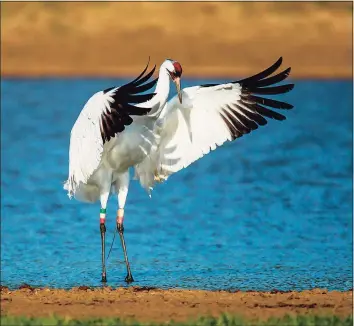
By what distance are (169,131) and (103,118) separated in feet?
4.87

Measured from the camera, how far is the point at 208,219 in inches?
666

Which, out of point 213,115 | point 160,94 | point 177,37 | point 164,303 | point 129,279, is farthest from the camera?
point 177,37

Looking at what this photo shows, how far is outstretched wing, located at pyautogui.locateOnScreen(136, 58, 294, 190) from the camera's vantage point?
40.1 feet

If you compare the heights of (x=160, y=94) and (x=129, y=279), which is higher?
(x=160, y=94)

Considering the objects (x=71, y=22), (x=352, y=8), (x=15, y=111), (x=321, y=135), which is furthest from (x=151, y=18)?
(x=321, y=135)

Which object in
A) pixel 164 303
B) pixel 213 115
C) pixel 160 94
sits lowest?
pixel 164 303

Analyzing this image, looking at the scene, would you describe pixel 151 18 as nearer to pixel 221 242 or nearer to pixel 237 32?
pixel 237 32

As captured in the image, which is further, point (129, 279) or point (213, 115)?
point (129, 279)

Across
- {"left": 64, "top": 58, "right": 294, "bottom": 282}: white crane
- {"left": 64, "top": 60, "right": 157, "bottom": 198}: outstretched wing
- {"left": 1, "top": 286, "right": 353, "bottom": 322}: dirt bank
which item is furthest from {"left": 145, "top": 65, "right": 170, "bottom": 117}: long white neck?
{"left": 1, "top": 286, "right": 353, "bottom": 322}: dirt bank

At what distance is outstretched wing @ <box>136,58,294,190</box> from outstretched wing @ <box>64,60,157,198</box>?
0.85 m

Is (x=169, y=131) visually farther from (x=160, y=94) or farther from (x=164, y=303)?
(x=164, y=303)

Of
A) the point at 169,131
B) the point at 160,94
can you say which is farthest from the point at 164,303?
the point at 169,131

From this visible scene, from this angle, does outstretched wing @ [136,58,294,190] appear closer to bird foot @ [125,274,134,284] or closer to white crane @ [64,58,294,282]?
white crane @ [64,58,294,282]

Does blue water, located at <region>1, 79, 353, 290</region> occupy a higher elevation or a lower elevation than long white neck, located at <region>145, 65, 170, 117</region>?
lower
